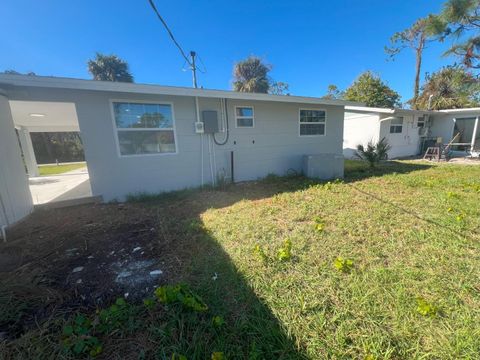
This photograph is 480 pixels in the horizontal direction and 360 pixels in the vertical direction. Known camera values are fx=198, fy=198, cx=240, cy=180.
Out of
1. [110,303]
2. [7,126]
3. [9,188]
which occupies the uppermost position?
[7,126]

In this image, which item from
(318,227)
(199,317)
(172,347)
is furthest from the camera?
(318,227)

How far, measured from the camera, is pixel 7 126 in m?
3.75

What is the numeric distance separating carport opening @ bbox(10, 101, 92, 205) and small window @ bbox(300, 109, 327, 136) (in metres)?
6.97

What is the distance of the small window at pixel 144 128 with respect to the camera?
4762 millimetres

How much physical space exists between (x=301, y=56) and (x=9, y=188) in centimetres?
1553

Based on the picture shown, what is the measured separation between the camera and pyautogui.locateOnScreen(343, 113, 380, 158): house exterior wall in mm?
10262

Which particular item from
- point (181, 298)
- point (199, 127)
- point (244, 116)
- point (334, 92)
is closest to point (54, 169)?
point (199, 127)

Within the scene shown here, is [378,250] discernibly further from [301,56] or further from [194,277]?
[301,56]

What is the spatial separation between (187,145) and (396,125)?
37.4 feet

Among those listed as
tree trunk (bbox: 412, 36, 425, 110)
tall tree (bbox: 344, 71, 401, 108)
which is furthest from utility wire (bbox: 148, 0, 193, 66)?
tree trunk (bbox: 412, 36, 425, 110)

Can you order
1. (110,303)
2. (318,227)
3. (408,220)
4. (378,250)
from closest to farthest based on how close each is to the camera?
(110,303), (378,250), (318,227), (408,220)

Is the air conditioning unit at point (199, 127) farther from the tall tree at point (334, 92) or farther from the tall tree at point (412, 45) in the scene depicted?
the tall tree at point (334, 92)

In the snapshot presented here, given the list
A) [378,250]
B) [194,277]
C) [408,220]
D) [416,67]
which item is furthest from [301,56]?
[194,277]

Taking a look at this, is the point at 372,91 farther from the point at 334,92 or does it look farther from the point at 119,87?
the point at 119,87
